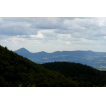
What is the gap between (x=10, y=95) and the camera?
7.02m

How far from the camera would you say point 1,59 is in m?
14.7

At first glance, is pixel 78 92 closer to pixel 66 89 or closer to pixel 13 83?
pixel 66 89

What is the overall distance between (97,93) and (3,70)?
988cm

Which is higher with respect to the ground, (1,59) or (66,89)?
(1,59)

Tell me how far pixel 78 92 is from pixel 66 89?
80cm

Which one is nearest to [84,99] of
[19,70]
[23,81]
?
[23,81]

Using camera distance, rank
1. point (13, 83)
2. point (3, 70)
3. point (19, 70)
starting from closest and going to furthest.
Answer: point (13, 83) → point (3, 70) → point (19, 70)
